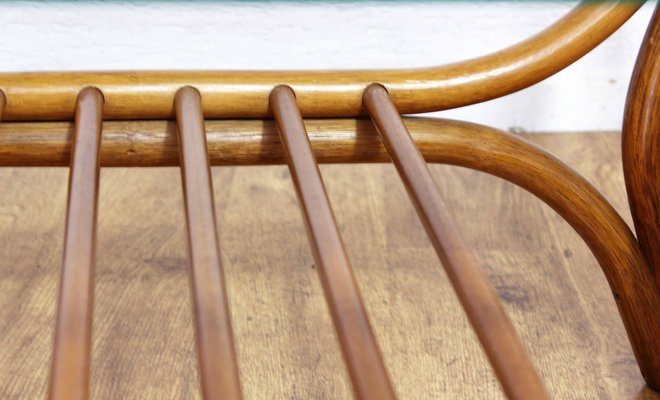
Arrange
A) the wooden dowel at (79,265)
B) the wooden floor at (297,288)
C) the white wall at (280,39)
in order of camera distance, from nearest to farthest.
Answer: the wooden dowel at (79,265) < the wooden floor at (297,288) < the white wall at (280,39)

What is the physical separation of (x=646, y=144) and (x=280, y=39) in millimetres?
776

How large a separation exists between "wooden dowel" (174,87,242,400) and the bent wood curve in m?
0.03

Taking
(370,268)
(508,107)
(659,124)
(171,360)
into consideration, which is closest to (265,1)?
(659,124)

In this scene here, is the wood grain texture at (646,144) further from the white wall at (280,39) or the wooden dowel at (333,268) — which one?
the white wall at (280,39)

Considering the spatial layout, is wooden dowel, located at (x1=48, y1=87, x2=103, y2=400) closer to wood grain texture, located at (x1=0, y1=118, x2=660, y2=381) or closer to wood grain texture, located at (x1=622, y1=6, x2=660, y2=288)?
wood grain texture, located at (x1=0, y1=118, x2=660, y2=381)

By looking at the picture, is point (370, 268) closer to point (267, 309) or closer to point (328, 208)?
point (267, 309)

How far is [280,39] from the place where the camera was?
55.8 inches

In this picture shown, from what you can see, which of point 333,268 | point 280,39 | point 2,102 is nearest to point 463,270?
point 333,268

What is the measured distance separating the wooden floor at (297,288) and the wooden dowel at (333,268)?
289 millimetres

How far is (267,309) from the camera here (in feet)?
3.27

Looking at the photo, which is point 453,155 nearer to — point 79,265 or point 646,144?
point 646,144

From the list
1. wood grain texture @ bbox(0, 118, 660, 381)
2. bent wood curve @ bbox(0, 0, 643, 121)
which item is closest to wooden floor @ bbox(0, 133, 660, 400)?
wood grain texture @ bbox(0, 118, 660, 381)

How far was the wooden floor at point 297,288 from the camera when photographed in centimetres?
89

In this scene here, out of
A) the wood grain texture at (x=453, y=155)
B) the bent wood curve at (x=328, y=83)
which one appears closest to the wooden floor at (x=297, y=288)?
the wood grain texture at (x=453, y=155)
